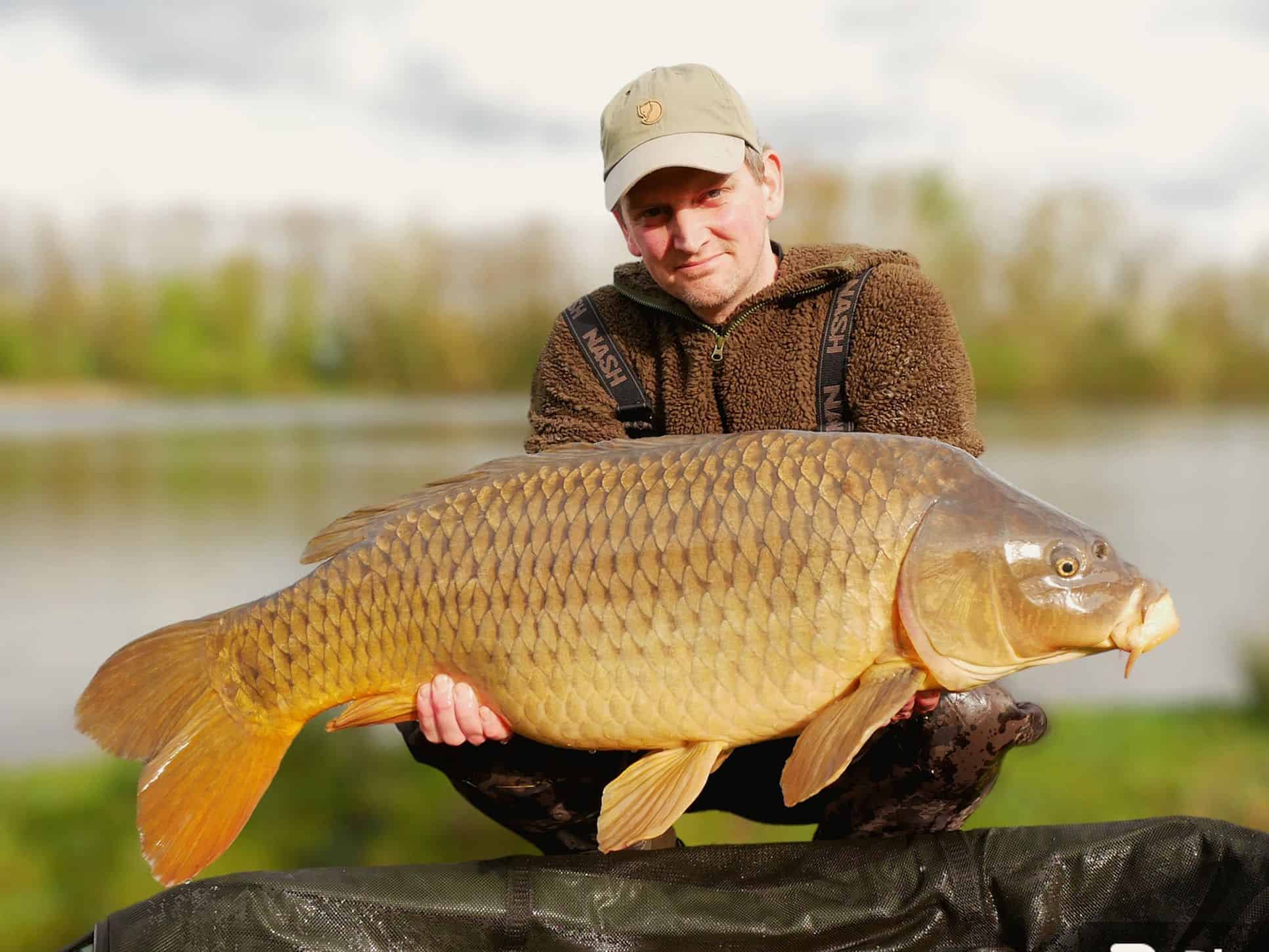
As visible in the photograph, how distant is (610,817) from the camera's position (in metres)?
1.27

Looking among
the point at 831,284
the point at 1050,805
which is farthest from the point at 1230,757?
the point at 831,284

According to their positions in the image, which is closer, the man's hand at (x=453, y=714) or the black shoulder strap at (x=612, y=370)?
the man's hand at (x=453, y=714)

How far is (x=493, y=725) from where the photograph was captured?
4.50ft

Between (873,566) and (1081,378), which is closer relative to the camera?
(873,566)

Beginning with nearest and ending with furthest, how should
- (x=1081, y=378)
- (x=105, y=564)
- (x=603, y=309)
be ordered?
(x=603, y=309) → (x=105, y=564) → (x=1081, y=378)

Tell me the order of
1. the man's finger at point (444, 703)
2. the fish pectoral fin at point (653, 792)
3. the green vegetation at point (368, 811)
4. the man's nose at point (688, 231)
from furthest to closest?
the green vegetation at point (368, 811) → the man's nose at point (688, 231) → the man's finger at point (444, 703) → the fish pectoral fin at point (653, 792)

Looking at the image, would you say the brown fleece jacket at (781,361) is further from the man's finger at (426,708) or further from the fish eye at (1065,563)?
the man's finger at (426,708)

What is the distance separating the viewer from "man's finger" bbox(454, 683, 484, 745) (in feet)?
4.39

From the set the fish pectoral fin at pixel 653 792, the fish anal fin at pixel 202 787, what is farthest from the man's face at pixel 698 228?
the fish anal fin at pixel 202 787

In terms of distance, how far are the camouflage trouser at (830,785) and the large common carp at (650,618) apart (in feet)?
0.84

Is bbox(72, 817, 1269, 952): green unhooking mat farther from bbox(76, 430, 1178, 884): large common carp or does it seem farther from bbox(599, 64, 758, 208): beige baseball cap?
bbox(599, 64, 758, 208): beige baseball cap

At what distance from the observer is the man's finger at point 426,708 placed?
135 cm

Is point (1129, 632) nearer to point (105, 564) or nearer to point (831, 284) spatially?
point (831, 284)

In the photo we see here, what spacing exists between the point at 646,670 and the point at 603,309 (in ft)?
2.71
